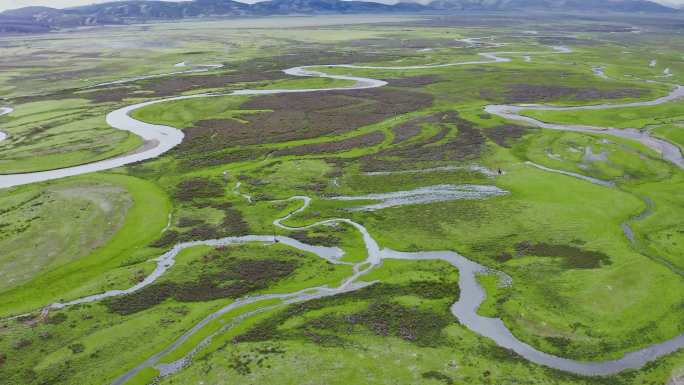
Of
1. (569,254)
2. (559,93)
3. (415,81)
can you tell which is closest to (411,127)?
(569,254)

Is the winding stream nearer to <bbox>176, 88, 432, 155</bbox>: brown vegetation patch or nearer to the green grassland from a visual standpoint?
the green grassland

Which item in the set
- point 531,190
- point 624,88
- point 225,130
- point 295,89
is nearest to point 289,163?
point 225,130

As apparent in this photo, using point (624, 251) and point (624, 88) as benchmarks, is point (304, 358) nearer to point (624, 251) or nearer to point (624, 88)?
point (624, 251)

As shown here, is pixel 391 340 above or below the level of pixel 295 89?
below

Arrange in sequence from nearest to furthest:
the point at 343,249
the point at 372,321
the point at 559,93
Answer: the point at 372,321 → the point at 343,249 → the point at 559,93

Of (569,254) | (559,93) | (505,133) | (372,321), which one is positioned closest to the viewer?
(372,321)

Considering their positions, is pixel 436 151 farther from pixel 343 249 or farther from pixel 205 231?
pixel 205 231

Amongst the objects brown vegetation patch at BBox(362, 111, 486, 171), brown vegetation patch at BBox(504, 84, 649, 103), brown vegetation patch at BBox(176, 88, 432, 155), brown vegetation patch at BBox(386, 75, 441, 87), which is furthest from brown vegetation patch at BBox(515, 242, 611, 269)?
brown vegetation patch at BBox(386, 75, 441, 87)
